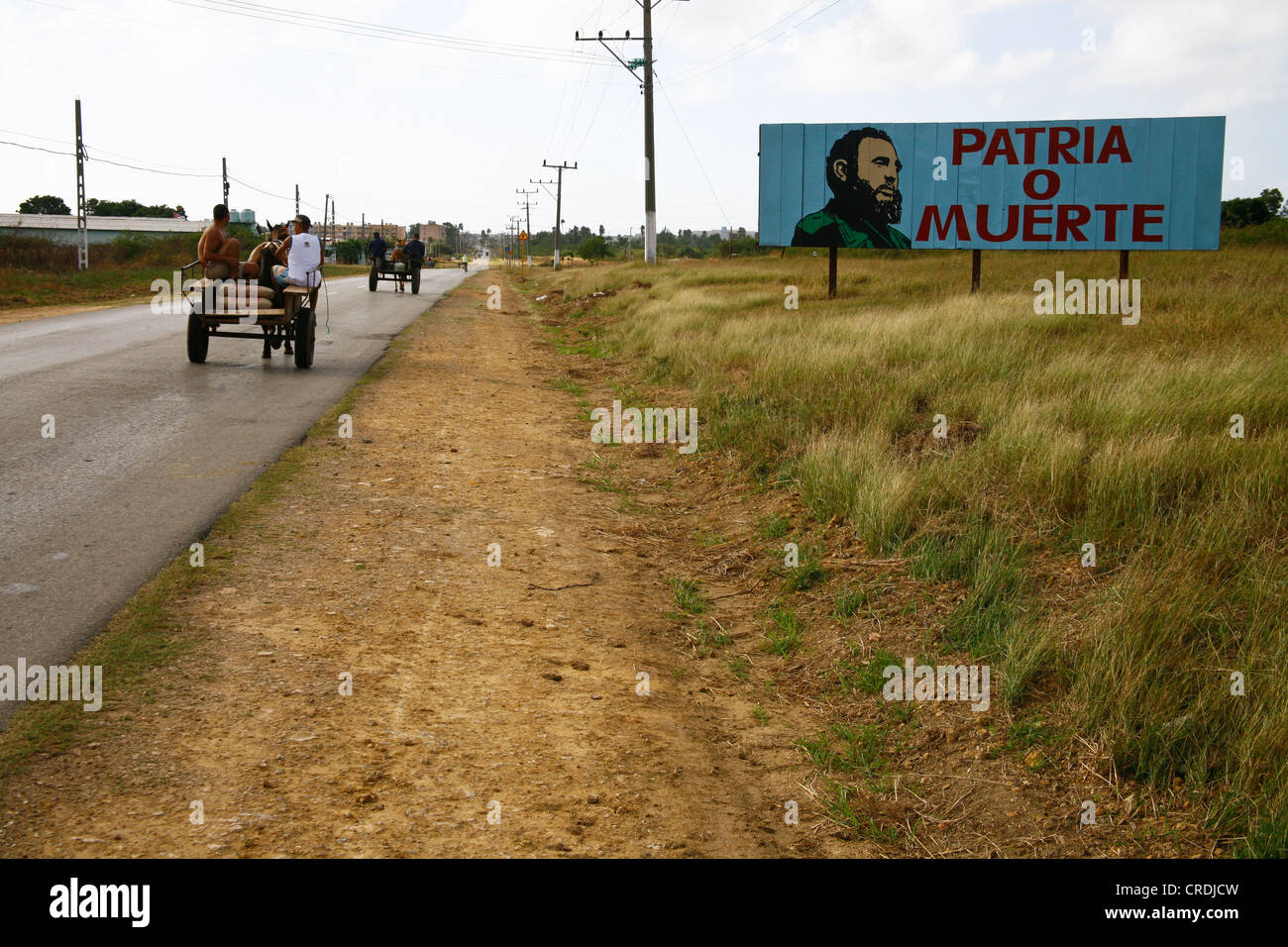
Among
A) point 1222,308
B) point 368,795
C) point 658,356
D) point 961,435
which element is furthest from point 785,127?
point 368,795

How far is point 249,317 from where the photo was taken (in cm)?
1423

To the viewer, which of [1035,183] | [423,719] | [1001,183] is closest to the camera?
[423,719]

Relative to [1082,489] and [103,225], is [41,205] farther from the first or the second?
[1082,489]

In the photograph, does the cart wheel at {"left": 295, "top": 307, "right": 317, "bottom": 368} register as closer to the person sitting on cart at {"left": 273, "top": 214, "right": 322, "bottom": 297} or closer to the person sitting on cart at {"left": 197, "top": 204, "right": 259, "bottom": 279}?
the person sitting on cart at {"left": 273, "top": 214, "right": 322, "bottom": 297}

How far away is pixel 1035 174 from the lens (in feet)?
69.7

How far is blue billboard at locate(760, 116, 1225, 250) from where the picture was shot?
822 inches

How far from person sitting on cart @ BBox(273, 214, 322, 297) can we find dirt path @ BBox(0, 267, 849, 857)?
7.27 m

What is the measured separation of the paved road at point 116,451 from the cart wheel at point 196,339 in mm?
175

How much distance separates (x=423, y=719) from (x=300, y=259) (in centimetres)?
1119

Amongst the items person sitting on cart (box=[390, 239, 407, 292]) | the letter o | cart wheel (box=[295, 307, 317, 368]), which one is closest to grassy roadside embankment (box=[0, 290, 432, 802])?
cart wheel (box=[295, 307, 317, 368])

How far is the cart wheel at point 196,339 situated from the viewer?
14242mm

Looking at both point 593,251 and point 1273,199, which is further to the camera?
point 593,251

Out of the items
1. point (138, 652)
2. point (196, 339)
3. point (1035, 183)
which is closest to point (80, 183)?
point (196, 339)

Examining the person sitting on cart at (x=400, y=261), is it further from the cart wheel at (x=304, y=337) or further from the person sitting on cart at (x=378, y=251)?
the cart wheel at (x=304, y=337)
